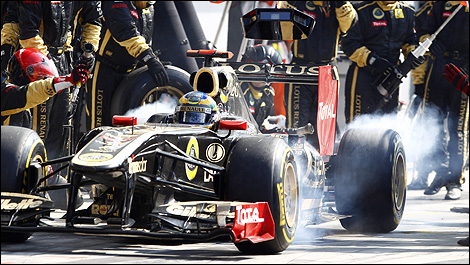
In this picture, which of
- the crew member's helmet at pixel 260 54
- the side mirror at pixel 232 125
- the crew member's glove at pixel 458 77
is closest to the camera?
the side mirror at pixel 232 125

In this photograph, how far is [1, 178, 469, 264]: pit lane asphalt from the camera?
5.96 metres

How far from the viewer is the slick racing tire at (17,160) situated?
21.2ft

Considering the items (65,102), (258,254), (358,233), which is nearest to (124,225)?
(258,254)

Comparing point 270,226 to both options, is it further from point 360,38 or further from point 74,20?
point 360,38

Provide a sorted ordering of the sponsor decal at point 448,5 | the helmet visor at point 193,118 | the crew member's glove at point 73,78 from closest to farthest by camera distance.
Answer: the helmet visor at point 193,118 < the crew member's glove at point 73,78 < the sponsor decal at point 448,5

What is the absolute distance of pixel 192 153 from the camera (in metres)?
6.75

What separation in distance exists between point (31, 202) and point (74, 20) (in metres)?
3.96

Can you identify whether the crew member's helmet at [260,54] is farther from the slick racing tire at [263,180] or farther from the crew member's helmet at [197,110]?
the slick racing tire at [263,180]

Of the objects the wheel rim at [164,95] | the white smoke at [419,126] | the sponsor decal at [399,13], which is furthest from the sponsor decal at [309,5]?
the wheel rim at [164,95]

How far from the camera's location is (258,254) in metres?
6.40

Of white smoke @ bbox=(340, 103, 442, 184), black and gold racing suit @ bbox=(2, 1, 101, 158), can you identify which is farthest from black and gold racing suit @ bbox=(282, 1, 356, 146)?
black and gold racing suit @ bbox=(2, 1, 101, 158)

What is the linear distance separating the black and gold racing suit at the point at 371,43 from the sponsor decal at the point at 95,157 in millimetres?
6089

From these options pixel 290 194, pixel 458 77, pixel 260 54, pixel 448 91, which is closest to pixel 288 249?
pixel 290 194

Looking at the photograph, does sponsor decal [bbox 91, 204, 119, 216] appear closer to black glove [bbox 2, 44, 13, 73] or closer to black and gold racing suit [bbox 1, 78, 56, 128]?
black and gold racing suit [bbox 1, 78, 56, 128]
